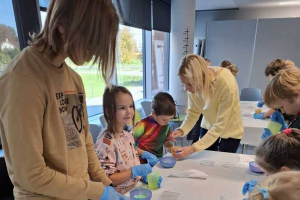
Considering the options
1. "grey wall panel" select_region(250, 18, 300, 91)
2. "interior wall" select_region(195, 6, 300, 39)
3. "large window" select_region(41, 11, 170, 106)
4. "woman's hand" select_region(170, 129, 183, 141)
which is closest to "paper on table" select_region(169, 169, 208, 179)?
"woman's hand" select_region(170, 129, 183, 141)

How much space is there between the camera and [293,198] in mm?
549

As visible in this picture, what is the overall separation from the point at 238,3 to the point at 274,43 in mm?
1155

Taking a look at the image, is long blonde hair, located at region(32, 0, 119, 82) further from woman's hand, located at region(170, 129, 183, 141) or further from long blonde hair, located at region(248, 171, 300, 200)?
woman's hand, located at region(170, 129, 183, 141)

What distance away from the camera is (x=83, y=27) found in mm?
582

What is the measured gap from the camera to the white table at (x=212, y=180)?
1.01m

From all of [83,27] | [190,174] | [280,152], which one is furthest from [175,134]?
[83,27]

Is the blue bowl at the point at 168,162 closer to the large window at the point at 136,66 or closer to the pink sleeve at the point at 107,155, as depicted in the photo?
the pink sleeve at the point at 107,155

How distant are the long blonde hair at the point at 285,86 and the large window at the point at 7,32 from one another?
1.95 meters

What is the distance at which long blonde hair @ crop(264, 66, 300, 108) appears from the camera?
108cm

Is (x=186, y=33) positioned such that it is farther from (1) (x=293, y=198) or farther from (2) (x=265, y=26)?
(1) (x=293, y=198)

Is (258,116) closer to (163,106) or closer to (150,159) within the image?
(163,106)

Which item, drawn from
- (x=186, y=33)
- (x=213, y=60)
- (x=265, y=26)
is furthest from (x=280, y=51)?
(x=186, y=33)

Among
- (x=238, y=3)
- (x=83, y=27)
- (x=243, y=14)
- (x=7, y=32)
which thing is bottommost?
(x=83, y=27)

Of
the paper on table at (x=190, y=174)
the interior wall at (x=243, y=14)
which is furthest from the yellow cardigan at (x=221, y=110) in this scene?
the interior wall at (x=243, y=14)
